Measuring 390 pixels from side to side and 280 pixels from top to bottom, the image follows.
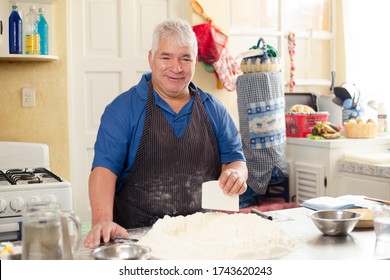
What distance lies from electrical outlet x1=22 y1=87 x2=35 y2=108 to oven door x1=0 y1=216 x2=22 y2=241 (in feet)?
3.78

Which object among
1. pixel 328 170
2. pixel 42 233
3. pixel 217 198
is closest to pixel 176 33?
pixel 217 198

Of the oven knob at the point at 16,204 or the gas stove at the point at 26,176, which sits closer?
the oven knob at the point at 16,204

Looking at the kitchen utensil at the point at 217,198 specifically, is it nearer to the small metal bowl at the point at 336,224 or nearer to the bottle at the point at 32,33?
the small metal bowl at the point at 336,224

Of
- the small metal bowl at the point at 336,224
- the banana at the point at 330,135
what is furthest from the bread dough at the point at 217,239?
the banana at the point at 330,135

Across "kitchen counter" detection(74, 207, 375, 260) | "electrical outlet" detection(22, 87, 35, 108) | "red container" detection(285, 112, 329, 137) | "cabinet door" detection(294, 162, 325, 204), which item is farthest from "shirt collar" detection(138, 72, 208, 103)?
"red container" detection(285, 112, 329, 137)

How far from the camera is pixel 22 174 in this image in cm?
308

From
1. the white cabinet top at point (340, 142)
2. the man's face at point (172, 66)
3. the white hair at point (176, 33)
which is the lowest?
the white cabinet top at point (340, 142)

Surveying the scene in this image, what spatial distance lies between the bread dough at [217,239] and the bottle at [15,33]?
2131 mm

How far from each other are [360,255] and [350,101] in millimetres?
2945

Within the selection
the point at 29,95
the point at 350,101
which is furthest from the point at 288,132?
the point at 29,95

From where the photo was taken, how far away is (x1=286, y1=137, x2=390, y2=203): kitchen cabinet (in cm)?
375

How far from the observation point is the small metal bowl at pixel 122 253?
1375 millimetres

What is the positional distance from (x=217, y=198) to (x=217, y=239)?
189 mm

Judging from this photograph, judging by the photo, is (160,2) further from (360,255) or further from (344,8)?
(360,255)
